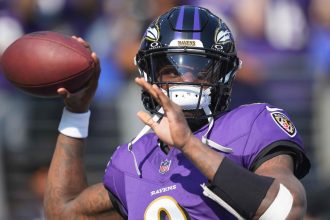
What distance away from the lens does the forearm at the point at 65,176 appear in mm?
3529

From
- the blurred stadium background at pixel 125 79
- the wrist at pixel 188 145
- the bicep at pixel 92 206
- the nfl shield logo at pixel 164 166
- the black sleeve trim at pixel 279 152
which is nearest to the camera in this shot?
the wrist at pixel 188 145

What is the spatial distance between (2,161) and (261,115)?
4539 millimetres

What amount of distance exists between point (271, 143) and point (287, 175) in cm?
15

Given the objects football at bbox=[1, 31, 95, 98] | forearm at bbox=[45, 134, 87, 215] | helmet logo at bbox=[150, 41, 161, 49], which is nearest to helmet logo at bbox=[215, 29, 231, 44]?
helmet logo at bbox=[150, 41, 161, 49]

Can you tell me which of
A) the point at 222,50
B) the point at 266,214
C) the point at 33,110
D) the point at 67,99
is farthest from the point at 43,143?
the point at 266,214

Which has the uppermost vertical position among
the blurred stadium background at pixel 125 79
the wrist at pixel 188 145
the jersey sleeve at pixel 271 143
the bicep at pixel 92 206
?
the wrist at pixel 188 145

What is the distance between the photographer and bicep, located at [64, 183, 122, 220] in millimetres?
3350

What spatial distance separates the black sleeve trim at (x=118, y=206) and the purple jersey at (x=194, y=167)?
108mm

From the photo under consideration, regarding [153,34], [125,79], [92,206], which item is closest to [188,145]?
[153,34]

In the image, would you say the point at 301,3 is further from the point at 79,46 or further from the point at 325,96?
the point at 79,46

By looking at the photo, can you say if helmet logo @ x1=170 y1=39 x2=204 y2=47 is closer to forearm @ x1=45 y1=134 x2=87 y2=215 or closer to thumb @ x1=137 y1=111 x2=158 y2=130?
thumb @ x1=137 y1=111 x2=158 y2=130

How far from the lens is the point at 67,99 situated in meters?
3.51

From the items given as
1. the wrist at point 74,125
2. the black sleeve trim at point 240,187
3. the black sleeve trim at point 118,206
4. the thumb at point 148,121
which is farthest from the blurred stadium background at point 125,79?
the black sleeve trim at point 240,187

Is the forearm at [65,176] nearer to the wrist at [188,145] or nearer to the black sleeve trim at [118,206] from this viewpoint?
the black sleeve trim at [118,206]
